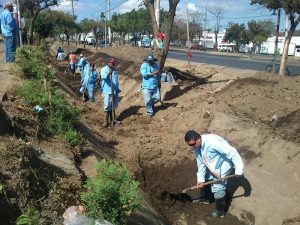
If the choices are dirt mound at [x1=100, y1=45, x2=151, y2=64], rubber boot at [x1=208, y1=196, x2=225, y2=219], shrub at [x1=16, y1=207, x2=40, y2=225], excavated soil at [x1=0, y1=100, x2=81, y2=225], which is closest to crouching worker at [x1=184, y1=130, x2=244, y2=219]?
rubber boot at [x1=208, y1=196, x2=225, y2=219]

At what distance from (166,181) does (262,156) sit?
79.7 inches

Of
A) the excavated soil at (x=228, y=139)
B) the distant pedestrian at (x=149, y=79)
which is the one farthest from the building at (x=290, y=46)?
the distant pedestrian at (x=149, y=79)

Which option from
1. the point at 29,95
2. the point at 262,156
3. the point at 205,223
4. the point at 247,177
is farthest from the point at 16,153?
the point at 262,156

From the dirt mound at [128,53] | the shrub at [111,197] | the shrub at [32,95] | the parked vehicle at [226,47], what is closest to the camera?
the shrub at [111,197]

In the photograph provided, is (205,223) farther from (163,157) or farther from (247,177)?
(163,157)

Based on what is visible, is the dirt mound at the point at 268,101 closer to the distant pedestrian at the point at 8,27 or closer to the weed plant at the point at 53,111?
the weed plant at the point at 53,111

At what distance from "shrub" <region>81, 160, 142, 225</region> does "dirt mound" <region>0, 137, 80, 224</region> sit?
18.4 inches

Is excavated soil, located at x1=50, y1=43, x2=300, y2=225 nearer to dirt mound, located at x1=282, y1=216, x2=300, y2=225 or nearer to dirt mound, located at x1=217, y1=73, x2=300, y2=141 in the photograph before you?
dirt mound, located at x1=217, y1=73, x2=300, y2=141

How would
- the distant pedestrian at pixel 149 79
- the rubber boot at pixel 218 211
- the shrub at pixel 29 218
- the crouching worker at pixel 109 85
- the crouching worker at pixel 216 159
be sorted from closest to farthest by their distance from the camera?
the shrub at pixel 29 218 < the crouching worker at pixel 216 159 < the rubber boot at pixel 218 211 < the crouching worker at pixel 109 85 < the distant pedestrian at pixel 149 79

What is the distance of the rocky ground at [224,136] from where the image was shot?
7.03m

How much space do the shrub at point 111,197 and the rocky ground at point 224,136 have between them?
204cm

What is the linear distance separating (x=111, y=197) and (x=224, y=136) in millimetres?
5450

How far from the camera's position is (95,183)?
415cm

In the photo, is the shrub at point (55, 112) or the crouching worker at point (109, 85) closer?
the shrub at point (55, 112)
